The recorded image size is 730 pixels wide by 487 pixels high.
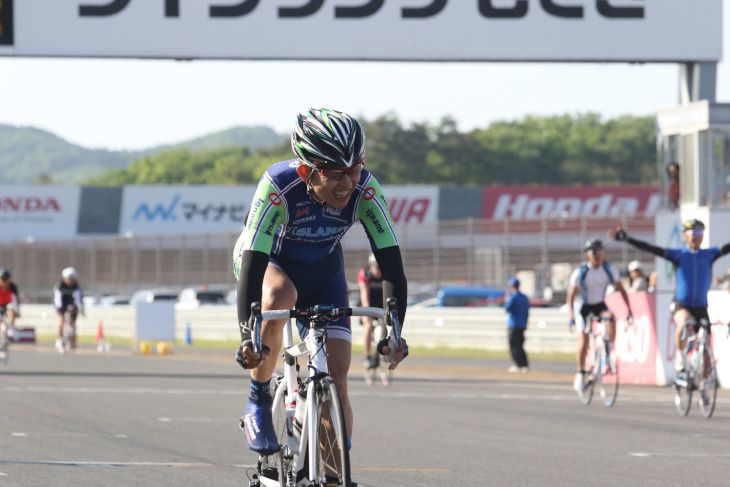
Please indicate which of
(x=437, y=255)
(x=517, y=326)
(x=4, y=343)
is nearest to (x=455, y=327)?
(x=517, y=326)

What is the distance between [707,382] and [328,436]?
9.37 m

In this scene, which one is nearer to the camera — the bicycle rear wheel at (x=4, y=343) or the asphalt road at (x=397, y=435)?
the asphalt road at (x=397, y=435)

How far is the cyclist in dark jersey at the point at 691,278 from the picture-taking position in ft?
48.9

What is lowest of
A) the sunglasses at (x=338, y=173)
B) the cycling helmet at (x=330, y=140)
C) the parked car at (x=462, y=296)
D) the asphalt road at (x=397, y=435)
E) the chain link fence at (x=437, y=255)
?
the asphalt road at (x=397, y=435)

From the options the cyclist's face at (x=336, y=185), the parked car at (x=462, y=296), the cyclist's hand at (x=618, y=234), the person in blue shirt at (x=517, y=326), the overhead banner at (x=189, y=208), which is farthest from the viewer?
the overhead banner at (x=189, y=208)

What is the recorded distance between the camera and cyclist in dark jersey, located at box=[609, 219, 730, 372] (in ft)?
48.9

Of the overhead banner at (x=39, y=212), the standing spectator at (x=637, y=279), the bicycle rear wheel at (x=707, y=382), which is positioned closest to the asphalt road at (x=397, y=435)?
the bicycle rear wheel at (x=707, y=382)

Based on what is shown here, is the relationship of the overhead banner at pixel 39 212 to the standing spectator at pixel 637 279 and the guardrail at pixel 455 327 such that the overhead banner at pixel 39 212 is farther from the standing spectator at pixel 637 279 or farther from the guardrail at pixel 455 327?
the standing spectator at pixel 637 279

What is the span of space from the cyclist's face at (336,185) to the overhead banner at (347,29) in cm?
1535

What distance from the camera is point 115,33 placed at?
21.1 m

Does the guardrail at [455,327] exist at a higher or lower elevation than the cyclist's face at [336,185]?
lower

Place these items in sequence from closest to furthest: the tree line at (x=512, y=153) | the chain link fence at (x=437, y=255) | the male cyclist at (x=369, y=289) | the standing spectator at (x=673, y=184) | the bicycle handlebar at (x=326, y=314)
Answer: the bicycle handlebar at (x=326, y=314), the male cyclist at (x=369, y=289), the standing spectator at (x=673, y=184), the chain link fence at (x=437, y=255), the tree line at (x=512, y=153)

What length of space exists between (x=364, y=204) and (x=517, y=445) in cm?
530

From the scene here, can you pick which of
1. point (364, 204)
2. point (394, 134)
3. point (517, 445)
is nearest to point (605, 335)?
point (517, 445)
